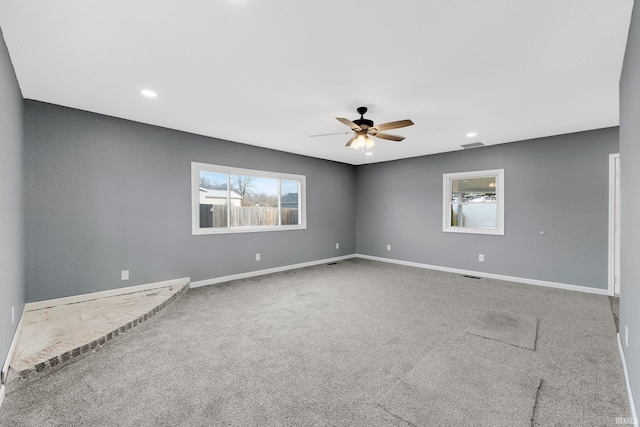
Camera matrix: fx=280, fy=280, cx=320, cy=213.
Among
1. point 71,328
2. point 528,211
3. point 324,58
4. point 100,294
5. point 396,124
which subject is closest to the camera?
point 324,58

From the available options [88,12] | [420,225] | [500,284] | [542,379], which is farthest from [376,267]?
[88,12]

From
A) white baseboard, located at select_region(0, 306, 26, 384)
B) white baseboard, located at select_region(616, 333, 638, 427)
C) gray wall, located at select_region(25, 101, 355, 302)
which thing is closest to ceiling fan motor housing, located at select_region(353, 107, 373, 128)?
gray wall, located at select_region(25, 101, 355, 302)

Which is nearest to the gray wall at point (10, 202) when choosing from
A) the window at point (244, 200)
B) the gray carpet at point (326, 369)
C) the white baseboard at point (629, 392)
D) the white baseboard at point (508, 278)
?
the gray carpet at point (326, 369)

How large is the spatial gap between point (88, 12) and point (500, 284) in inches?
244

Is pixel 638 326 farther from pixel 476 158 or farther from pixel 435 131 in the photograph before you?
pixel 476 158

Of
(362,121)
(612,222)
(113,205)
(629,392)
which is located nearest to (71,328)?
(113,205)

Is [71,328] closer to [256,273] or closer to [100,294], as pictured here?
[100,294]

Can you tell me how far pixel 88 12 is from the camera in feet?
6.14

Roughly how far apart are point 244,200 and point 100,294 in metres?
2.64

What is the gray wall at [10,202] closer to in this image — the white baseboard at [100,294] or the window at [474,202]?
the white baseboard at [100,294]

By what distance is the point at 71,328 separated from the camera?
2805mm

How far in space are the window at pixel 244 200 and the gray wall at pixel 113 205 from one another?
144mm

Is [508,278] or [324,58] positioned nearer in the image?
[324,58]

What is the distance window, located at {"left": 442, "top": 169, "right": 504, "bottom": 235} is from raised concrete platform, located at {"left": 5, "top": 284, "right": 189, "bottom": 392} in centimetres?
547
